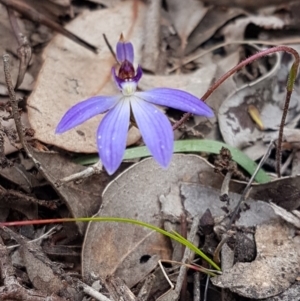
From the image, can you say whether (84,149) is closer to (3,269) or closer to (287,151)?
(3,269)

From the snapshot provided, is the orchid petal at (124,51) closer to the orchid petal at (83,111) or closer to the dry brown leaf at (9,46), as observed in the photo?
the orchid petal at (83,111)

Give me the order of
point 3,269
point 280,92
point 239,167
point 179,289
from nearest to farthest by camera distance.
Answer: point 3,269 < point 179,289 < point 239,167 < point 280,92

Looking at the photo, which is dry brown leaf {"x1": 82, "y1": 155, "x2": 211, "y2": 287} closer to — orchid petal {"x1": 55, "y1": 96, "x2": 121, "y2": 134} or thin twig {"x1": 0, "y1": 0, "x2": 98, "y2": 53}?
orchid petal {"x1": 55, "y1": 96, "x2": 121, "y2": 134}

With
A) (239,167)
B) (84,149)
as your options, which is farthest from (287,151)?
(84,149)

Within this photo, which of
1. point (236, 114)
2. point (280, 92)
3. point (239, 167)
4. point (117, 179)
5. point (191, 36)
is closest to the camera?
point (117, 179)

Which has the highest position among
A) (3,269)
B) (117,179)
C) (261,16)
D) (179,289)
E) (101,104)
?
(261,16)

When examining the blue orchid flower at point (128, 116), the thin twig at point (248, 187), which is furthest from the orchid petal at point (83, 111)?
the thin twig at point (248, 187)

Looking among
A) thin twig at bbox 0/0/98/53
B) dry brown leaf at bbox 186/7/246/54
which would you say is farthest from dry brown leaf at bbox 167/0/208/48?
thin twig at bbox 0/0/98/53
